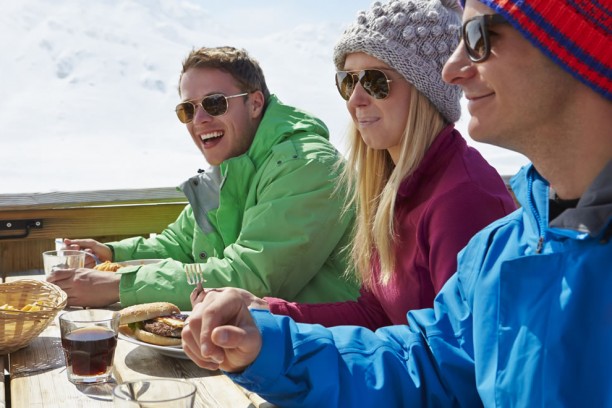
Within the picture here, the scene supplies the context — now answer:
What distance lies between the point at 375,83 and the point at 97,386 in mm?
1098

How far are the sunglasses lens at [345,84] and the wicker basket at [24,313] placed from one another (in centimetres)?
97

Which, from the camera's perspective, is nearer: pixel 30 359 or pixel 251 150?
pixel 30 359

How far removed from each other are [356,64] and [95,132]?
29.2ft

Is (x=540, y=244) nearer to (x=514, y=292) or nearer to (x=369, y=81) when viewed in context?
(x=514, y=292)

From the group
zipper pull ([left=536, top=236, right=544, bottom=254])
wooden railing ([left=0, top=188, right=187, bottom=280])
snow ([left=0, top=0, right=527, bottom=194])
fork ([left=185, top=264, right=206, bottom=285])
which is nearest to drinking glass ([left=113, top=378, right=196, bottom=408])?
zipper pull ([left=536, top=236, right=544, bottom=254])

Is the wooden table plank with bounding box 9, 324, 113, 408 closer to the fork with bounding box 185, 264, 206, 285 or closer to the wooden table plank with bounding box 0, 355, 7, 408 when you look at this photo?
the wooden table plank with bounding box 0, 355, 7, 408

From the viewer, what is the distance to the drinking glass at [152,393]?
1142 mm

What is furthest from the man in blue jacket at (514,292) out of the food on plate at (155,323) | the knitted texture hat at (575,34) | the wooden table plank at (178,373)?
the food on plate at (155,323)

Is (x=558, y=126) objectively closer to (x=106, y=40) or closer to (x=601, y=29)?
(x=601, y=29)

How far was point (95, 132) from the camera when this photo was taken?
1044 cm

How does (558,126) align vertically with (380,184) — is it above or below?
above

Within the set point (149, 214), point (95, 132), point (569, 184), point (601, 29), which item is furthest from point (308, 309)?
point (95, 132)

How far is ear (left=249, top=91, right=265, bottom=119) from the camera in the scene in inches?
124

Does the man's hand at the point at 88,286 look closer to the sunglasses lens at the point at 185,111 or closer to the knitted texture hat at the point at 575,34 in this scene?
the sunglasses lens at the point at 185,111
